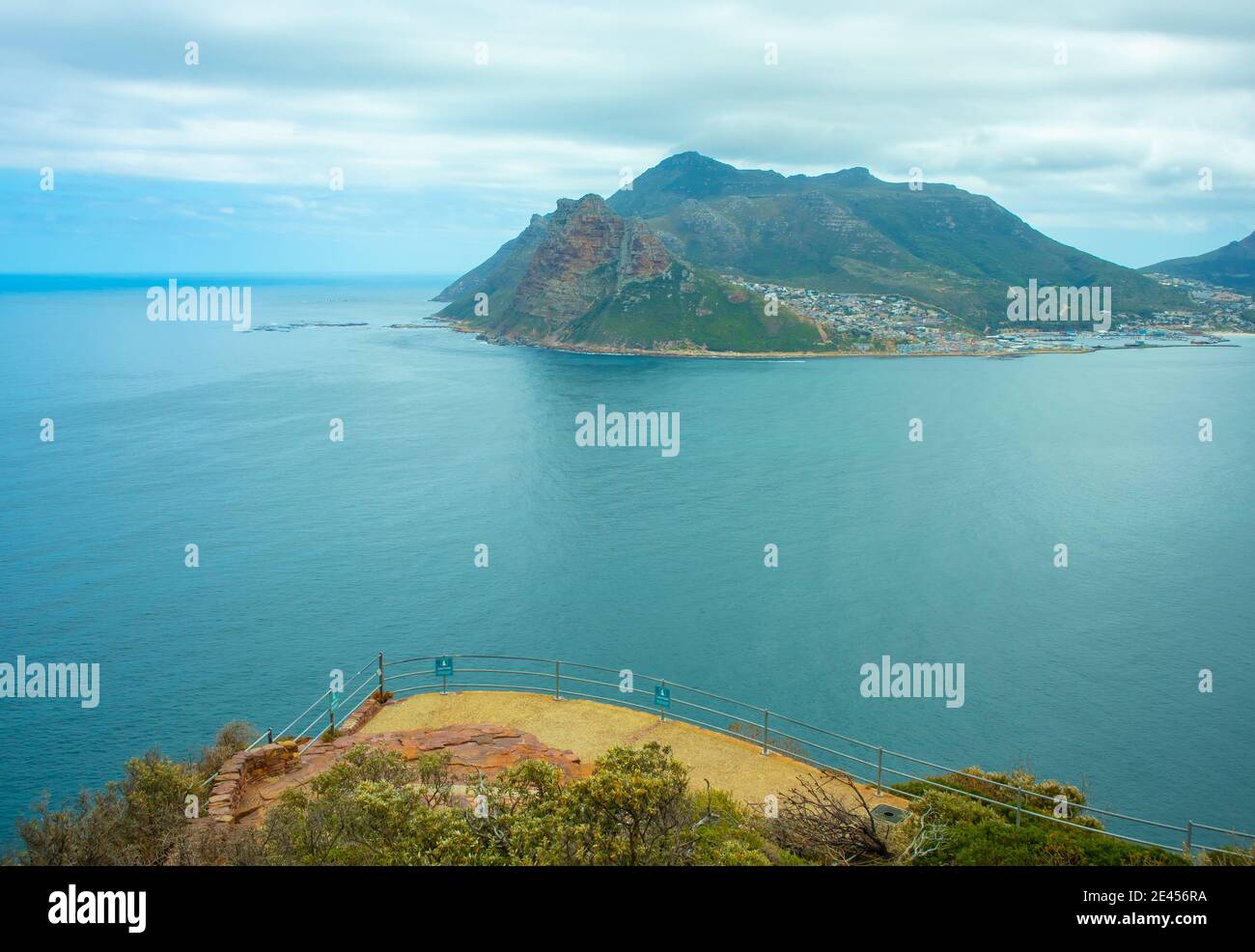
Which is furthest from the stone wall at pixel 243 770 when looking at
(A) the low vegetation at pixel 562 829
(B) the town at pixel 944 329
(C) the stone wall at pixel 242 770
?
(B) the town at pixel 944 329

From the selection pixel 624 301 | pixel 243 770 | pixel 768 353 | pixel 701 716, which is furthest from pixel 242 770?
pixel 624 301

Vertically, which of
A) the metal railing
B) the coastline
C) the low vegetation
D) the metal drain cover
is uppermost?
the coastline

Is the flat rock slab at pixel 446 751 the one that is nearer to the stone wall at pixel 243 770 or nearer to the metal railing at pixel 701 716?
the stone wall at pixel 243 770

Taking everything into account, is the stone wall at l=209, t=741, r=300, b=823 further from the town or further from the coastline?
the town

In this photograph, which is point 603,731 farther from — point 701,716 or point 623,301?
point 623,301

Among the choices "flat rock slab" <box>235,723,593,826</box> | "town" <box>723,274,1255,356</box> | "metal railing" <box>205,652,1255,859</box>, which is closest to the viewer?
"flat rock slab" <box>235,723,593,826</box>

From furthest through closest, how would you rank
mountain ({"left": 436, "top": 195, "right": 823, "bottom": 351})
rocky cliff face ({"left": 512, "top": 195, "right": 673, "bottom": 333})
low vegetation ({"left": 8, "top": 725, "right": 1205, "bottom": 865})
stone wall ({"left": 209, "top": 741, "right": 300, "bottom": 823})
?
1. rocky cliff face ({"left": 512, "top": 195, "right": 673, "bottom": 333})
2. mountain ({"left": 436, "top": 195, "right": 823, "bottom": 351})
3. stone wall ({"left": 209, "top": 741, "right": 300, "bottom": 823})
4. low vegetation ({"left": 8, "top": 725, "right": 1205, "bottom": 865})

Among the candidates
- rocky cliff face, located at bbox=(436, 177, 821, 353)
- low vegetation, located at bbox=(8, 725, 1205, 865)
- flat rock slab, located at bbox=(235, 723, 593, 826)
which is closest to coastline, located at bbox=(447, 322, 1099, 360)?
rocky cliff face, located at bbox=(436, 177, 821, 353)
